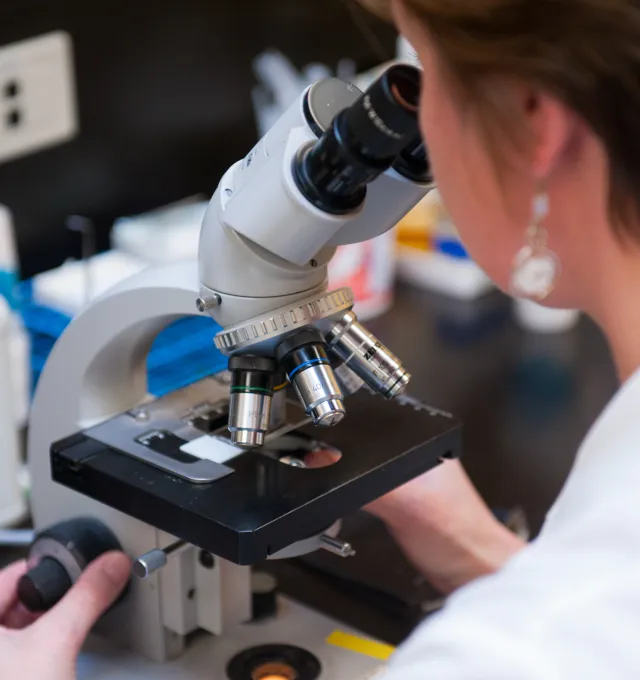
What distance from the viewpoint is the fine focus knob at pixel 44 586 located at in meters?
1.07

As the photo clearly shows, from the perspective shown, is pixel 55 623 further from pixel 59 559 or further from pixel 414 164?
pixel 414 164

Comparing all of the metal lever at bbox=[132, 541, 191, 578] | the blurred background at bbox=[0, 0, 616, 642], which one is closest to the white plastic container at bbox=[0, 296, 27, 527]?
the blurred background at bbox=[0, 0, 616, 642]

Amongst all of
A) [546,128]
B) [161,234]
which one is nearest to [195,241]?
[161,234]

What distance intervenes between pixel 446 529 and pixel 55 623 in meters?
0.44

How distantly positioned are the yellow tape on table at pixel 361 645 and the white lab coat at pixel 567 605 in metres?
0.41

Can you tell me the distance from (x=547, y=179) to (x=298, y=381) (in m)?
Result: 0.26

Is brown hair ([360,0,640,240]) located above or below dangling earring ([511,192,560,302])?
above

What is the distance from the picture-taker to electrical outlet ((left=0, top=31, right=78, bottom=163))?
1.58m

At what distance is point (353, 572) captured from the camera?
1.29 metres

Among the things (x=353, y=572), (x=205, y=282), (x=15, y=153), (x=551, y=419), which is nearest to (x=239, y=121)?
(x=15, y=153)

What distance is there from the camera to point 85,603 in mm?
1041

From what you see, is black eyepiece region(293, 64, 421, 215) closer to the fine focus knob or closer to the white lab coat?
the white lab coat

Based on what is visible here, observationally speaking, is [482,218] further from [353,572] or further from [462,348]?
[462,348]

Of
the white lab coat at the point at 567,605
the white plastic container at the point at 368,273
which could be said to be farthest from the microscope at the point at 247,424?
the white plastic container at the point at 368,273
